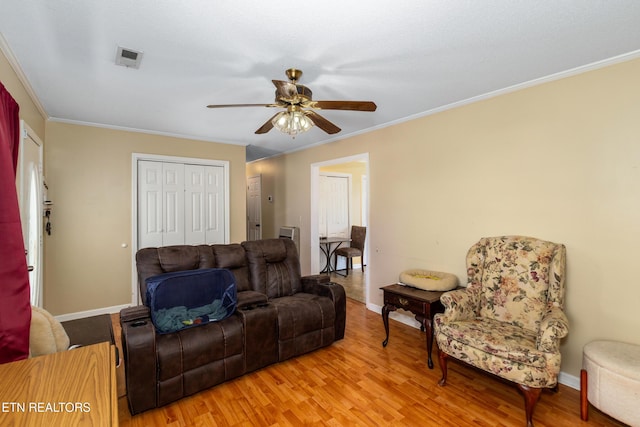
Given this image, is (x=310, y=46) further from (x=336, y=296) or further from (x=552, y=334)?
(x=552, y=334)

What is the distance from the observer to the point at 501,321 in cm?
245

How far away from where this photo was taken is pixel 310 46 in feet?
6.46

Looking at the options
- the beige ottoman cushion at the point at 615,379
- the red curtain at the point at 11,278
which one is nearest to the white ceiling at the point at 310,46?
the red curtain at the point at 11,278

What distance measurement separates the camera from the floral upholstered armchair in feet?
6.26

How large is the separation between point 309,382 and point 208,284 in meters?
1.17

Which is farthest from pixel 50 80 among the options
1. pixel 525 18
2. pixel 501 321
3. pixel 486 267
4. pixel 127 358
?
pixel 501 321

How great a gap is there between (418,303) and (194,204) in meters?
3.53

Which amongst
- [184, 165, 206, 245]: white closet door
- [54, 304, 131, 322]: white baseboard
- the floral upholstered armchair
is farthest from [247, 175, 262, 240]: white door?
the floral upholstered armchair

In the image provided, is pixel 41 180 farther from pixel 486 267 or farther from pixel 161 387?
pixel 486 267

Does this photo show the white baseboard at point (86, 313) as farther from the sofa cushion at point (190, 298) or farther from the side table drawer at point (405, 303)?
the side table drawer at point (405, 303)

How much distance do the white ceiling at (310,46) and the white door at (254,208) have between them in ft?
12.0

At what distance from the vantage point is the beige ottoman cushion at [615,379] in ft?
5.63

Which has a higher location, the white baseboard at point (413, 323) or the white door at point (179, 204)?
the white door at point (179, 204)

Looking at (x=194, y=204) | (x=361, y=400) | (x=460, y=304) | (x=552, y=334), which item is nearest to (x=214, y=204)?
(x=194, y=204)
